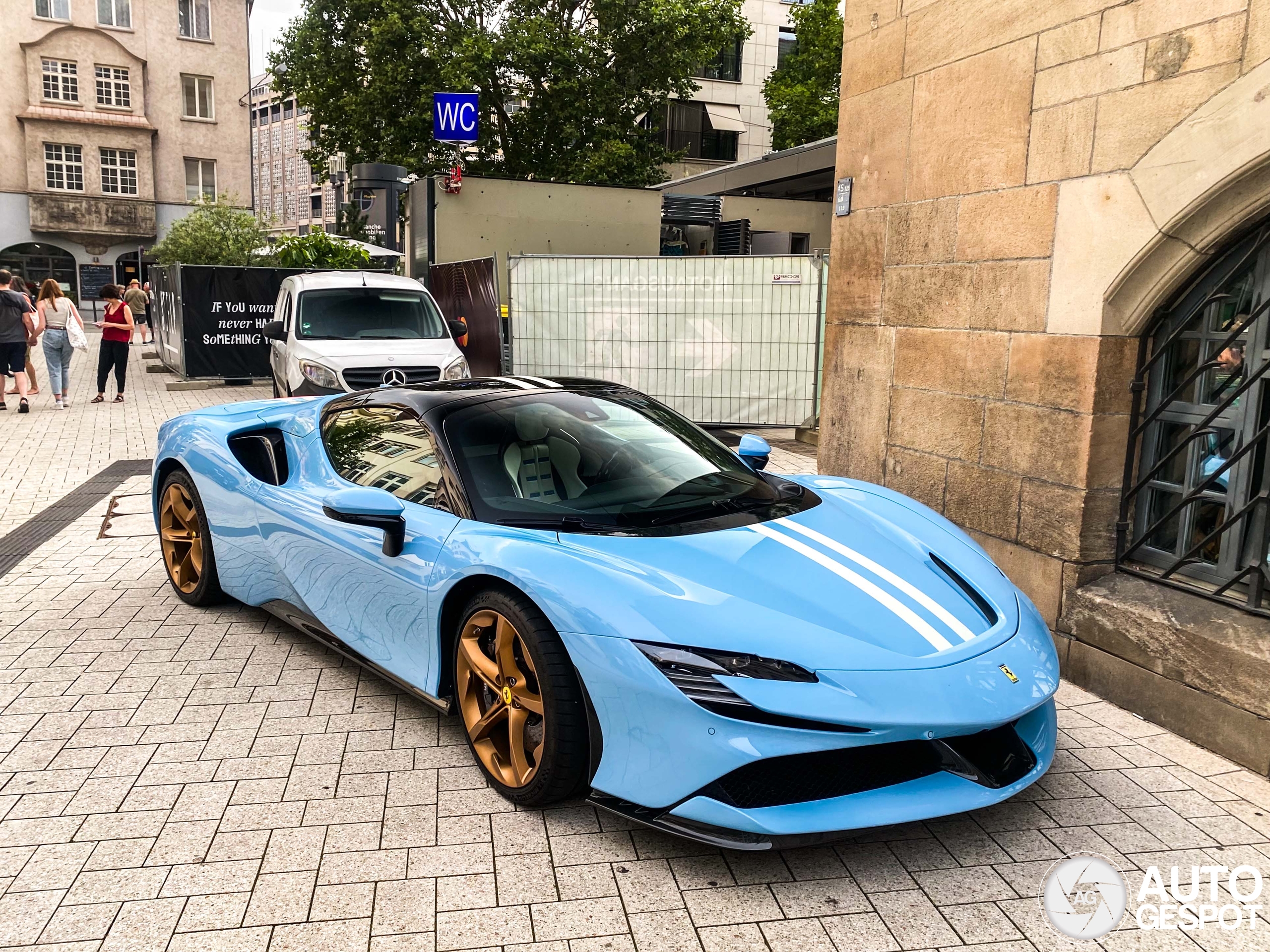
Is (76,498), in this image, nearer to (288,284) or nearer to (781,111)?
(288,284)

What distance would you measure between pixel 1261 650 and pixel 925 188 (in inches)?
120

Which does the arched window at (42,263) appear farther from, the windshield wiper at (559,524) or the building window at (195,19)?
the windshield wiper at (559,524)

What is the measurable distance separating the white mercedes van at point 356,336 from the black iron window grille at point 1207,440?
24.0 feet

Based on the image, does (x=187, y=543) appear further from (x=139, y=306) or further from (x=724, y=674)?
(x=139, y=306)

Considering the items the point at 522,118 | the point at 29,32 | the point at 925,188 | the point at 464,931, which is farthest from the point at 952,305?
the point at 29,32

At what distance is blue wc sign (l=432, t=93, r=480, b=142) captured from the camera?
49.3ft

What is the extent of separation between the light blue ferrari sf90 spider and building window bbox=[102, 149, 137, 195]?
45437 millimetres

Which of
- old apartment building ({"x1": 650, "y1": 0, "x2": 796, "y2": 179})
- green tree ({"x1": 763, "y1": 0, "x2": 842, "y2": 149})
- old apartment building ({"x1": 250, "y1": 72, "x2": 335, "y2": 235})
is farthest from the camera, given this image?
old apartment building ({"x1": 250, "y1": 72, "x2": 335, "y2": 235})

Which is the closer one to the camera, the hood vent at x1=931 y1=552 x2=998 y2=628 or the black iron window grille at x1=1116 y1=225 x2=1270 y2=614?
the hood vent at x1=931 y1=552 x2=998 y2=628

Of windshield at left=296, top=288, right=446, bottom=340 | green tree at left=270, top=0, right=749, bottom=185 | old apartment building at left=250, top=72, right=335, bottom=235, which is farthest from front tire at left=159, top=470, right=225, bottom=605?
old apartment building at left=250, top=72, right=335, bottom=235

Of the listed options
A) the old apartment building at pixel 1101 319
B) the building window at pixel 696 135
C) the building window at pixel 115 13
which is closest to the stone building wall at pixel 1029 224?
the old apartment building at pixel 1101 319

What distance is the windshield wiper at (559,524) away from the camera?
3.29 metres

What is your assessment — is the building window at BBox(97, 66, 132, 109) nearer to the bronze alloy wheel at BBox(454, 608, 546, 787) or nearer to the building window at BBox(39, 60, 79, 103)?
the building window at BBox(39, 60, 79, 103)

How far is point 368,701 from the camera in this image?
13.4 ft
